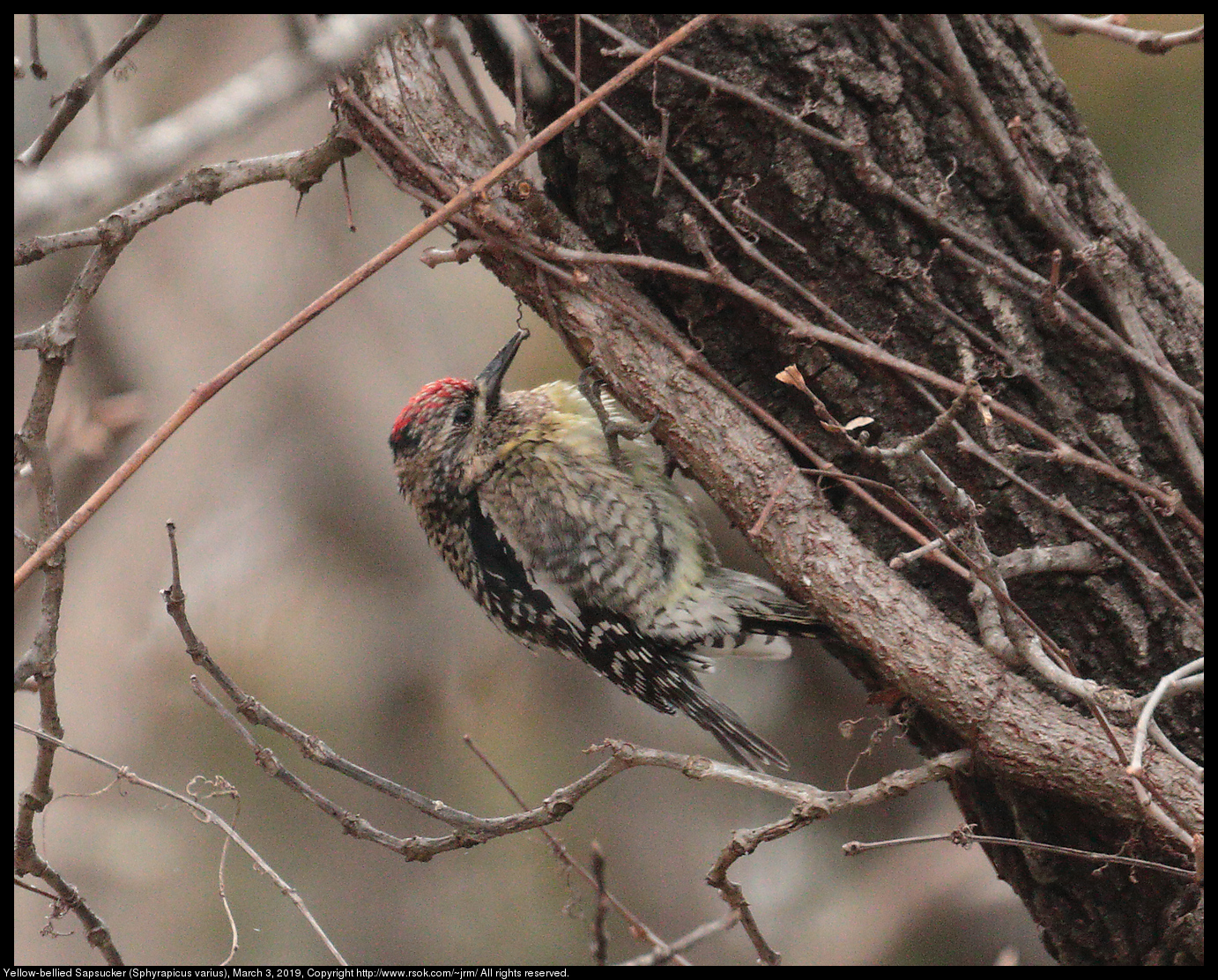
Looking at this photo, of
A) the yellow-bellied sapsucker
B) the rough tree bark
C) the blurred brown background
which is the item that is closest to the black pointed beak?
the yellow-bellied sapsucker

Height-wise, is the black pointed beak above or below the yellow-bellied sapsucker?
above

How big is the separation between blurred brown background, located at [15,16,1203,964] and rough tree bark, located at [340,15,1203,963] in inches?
86.5

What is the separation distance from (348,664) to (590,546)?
2516 mm

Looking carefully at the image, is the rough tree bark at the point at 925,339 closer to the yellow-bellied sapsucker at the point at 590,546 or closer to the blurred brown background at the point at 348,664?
the yellow-bellied sapsucker at the point at 590,546

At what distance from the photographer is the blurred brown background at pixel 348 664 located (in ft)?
12.8

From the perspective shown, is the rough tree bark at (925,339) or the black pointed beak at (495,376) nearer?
the rough tree bark at (925,339)

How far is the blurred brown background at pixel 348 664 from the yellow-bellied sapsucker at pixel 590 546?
184 centimetres

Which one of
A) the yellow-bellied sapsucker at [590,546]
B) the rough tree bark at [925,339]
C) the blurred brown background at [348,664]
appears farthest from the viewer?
the blurred brown background at [348,664]

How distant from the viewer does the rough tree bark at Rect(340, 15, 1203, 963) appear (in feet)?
5.57

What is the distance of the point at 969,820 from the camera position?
1971mm

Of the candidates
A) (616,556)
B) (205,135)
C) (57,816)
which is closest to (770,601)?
(616,556)

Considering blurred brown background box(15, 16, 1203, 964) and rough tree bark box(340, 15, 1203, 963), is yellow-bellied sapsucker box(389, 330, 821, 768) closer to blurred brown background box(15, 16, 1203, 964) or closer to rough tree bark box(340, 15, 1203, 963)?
rough tree bark box(340, 15, 1203, 963)

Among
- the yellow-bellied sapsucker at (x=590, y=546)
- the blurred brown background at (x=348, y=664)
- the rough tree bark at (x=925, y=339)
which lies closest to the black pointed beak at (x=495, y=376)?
the yellow-bellied sapsucker at (x=590, y=546)

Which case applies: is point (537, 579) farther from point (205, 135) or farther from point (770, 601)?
point (205, 135)
